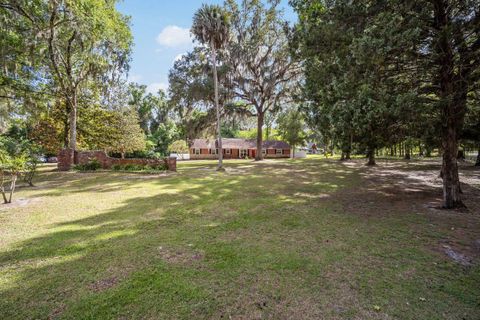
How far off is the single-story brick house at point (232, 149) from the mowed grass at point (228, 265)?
3760cm

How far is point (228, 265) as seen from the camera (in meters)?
4.08

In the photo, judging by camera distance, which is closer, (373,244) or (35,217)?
(373,244)

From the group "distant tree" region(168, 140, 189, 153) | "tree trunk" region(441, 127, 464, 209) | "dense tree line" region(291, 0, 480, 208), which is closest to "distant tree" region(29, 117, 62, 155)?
"dense tree line" region(291, 0, 480, 208)

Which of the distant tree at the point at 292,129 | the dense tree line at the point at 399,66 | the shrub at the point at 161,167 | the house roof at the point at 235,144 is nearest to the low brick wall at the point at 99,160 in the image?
the shrub at the point at 161,167

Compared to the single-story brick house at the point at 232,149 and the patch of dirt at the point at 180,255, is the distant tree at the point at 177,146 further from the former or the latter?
the patch of dirt at the point at 180,255

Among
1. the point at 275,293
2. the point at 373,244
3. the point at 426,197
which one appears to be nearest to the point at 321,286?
the point at 275,293

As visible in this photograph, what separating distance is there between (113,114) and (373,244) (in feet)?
76.4

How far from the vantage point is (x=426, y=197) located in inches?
371

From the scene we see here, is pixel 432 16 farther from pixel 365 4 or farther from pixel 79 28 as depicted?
pixel 79 28

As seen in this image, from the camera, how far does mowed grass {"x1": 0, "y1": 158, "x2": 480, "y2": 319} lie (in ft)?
10.0

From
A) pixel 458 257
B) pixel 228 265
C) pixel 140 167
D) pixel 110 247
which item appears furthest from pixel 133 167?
pixel 458 257

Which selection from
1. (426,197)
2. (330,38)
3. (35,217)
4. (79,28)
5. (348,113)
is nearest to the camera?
(35,217)

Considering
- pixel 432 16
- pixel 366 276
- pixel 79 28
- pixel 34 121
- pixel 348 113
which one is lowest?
pixel 366 276

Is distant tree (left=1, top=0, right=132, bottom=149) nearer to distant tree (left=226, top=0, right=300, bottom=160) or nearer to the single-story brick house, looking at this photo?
distant tree (left=226, top=0, right=300, bottom=160)
